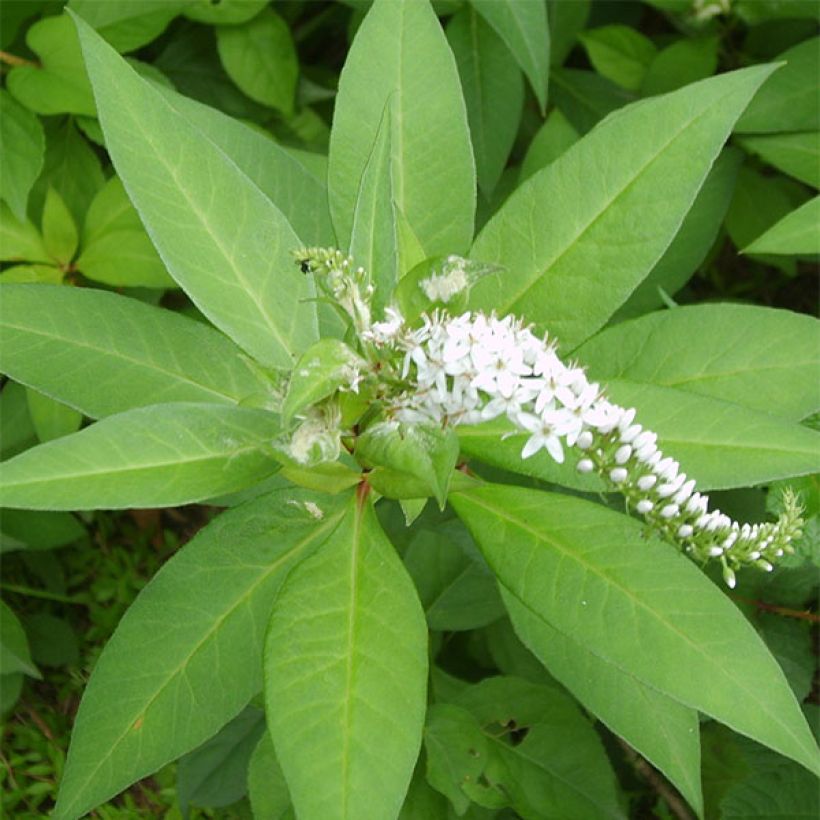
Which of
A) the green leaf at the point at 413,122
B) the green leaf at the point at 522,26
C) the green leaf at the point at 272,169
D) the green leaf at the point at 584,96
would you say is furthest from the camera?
the green leaf at the point at 584,96

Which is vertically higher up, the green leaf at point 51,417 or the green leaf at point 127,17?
the green leaf at point 127,17

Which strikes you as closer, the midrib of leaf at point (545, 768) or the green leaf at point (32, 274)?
the midrib of leaf at point (545, 768)

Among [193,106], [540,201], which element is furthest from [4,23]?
[540,201]

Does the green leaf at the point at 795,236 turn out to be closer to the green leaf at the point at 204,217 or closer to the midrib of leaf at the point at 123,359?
the green leaf at the point at 204,217

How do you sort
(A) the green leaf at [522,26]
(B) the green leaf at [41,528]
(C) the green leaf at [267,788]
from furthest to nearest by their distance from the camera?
(B) the green leaf at [41,528]
(A) the green leaf at [522,26]
(C) the green leaf at [267,788]

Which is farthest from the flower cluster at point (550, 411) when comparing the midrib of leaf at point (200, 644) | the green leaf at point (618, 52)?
the green leaf at point (618, 52)

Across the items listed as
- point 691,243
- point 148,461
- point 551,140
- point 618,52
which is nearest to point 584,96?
point 618,52

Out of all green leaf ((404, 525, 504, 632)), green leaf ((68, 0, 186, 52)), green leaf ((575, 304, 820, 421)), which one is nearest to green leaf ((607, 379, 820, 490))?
green leaf ((575, 304, 820, 421))

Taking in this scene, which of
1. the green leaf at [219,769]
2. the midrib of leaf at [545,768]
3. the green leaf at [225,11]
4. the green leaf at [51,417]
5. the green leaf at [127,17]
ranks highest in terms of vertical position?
the green leaf at [225,11]

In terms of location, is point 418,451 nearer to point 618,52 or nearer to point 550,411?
point 550,411
